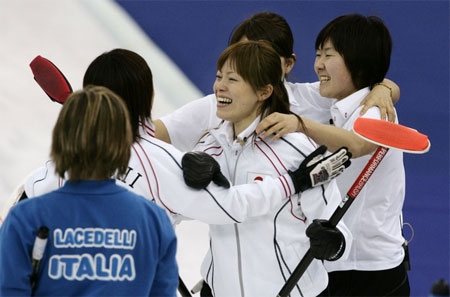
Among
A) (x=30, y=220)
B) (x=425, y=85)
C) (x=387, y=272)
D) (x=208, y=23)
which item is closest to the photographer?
(x=30, y=220)

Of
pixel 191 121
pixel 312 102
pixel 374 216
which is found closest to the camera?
pixel 374 216

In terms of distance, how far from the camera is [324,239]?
1.67 meters

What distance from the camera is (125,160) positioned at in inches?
53.2

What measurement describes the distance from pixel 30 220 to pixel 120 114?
9.0 inches

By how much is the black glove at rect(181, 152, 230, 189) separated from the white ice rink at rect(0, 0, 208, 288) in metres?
2.08

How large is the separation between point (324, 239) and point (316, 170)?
0.50 ft

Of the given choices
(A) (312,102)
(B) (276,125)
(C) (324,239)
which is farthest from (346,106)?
(C) (324,239)

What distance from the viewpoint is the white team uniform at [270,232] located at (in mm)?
1779

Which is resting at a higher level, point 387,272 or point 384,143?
point 384,143

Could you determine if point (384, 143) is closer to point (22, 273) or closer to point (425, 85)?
point (22, 273)

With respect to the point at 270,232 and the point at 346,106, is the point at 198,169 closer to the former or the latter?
the point at 270,232

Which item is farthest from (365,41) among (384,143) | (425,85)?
(425,85)

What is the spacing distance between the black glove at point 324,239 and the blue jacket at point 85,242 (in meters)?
0.43

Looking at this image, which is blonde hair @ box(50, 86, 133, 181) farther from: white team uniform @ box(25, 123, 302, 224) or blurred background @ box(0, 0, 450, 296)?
blurred background @ box(0, 0, 450, 296)
